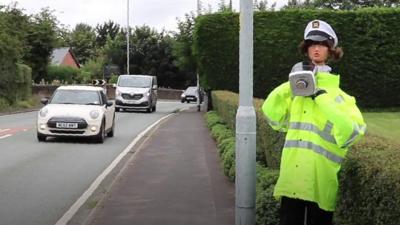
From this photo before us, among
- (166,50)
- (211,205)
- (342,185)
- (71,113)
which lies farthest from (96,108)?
(166,50)

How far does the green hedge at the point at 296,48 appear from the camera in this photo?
31750 mm

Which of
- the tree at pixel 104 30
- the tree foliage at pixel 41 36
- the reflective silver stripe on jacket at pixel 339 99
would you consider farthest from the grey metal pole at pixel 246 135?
the tree at pixel 104 30

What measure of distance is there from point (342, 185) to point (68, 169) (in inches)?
340

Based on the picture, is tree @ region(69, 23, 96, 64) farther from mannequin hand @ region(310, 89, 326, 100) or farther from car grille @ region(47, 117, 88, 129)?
mannequin hand @ region(310, 89, 326, 100)

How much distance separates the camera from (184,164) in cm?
1342

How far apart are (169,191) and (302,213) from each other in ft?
19.1

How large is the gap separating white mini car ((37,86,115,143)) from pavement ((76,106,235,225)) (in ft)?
7.11

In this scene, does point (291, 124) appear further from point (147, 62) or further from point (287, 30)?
point (147, 62)

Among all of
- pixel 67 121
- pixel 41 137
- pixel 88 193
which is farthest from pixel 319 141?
pixel 41 137

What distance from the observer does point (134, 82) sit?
39156 mm

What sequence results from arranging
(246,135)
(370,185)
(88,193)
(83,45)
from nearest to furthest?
(370,185) < (246,135) < (88,193) < (83,45)

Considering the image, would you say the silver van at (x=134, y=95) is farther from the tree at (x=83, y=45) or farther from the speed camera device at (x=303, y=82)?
the tree at (x=83, y=45)

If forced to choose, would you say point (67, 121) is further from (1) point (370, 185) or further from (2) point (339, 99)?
(2) point (339, 99)

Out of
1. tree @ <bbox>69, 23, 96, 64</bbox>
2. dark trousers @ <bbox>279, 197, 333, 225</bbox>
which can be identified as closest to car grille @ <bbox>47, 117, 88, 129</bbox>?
dark trousers @ <bbox>279, 197, 333, 225</bbox>
